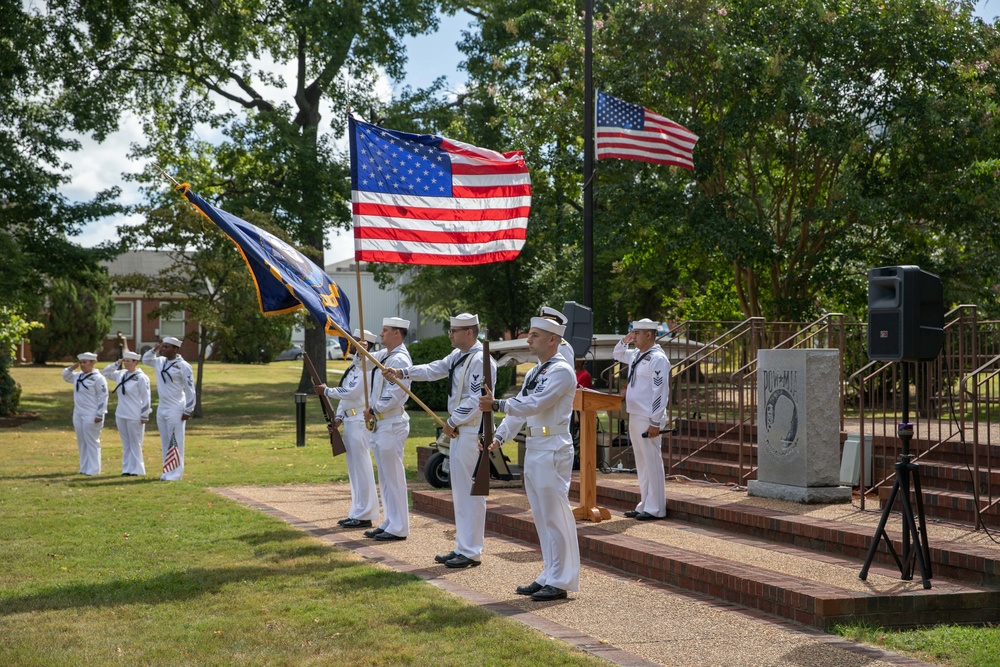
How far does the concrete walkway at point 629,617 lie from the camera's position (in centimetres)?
658

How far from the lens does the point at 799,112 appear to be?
20250mm

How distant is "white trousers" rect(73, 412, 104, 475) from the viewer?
17484 mm

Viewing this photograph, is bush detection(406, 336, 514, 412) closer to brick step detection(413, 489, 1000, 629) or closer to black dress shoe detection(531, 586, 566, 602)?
brick step detection(413, 489, 1000, 629)

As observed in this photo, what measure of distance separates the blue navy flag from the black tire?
455 centimetres

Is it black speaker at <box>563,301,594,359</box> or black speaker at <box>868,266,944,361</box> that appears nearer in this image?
black speaker at <box>868,266,944,361</box>

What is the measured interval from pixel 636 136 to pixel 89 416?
987 centimetres

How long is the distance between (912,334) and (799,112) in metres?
13.1

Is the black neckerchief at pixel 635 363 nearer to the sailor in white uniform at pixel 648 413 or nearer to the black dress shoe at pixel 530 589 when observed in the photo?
the sailor in white uniform at pixel 648 413

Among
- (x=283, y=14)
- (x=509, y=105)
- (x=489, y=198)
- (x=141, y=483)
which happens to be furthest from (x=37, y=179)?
(x=489, y=198)

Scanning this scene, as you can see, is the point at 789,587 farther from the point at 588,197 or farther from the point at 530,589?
the point at 588,197

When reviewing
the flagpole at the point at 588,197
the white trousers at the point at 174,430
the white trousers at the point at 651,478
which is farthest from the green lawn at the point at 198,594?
the flagpole at the point at 588,197

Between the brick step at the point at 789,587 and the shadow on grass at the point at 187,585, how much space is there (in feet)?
6.32

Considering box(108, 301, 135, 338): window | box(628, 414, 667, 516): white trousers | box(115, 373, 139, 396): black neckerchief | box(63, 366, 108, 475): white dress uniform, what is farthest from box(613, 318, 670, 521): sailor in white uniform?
box(108, 301, 135, 338): window

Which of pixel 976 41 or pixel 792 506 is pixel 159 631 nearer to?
pixel 792 506
